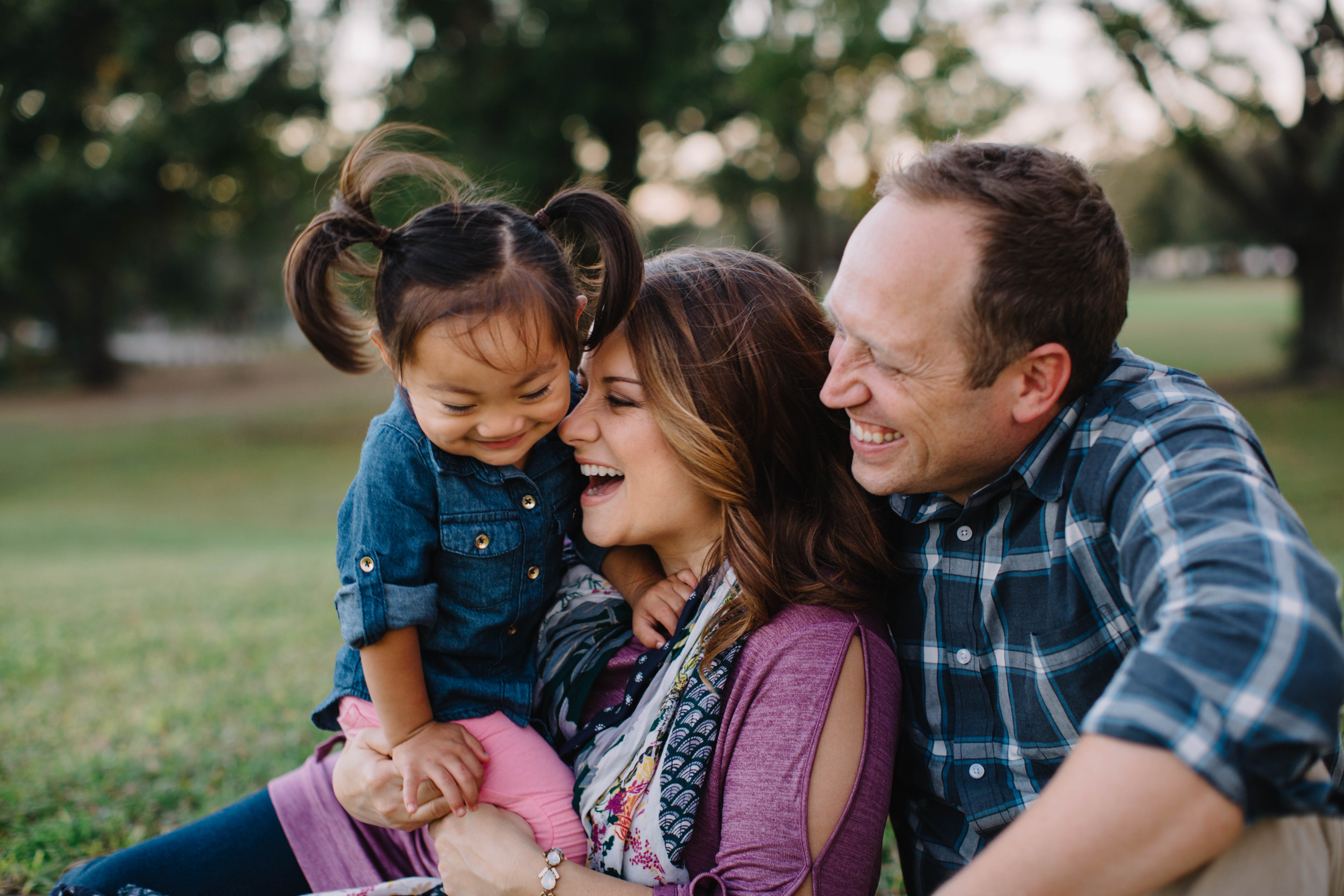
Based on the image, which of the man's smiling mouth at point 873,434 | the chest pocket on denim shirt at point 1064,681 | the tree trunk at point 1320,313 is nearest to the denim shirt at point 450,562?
the man's smiling mouth at point 873,434

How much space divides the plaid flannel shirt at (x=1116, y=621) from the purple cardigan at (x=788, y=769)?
0.57 feet

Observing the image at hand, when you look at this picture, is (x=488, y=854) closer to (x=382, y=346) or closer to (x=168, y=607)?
(x=382, y=346)

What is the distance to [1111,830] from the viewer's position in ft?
4.35

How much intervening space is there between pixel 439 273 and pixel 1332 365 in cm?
1947

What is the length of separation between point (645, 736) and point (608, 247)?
1068 millimetres

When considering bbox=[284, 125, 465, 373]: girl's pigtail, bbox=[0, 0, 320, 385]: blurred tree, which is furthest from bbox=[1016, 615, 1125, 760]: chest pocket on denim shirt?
bbox=[0, 0, 320, 385]: blurred tree

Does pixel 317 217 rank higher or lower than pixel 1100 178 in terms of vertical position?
higher

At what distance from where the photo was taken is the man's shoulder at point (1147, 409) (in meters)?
1.61

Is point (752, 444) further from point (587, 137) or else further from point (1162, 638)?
point (587, 137)

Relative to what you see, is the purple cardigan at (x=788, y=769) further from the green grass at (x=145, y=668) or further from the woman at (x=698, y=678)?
the green grass at (x=145, y=668)

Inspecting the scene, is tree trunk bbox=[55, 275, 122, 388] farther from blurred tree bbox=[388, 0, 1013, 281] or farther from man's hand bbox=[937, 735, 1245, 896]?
man's hand bbox=[937, 735, 1245, 896]

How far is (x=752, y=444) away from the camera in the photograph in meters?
2.15

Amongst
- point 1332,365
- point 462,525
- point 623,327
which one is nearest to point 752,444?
point 623,327

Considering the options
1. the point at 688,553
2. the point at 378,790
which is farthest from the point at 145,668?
the point at 688,553
